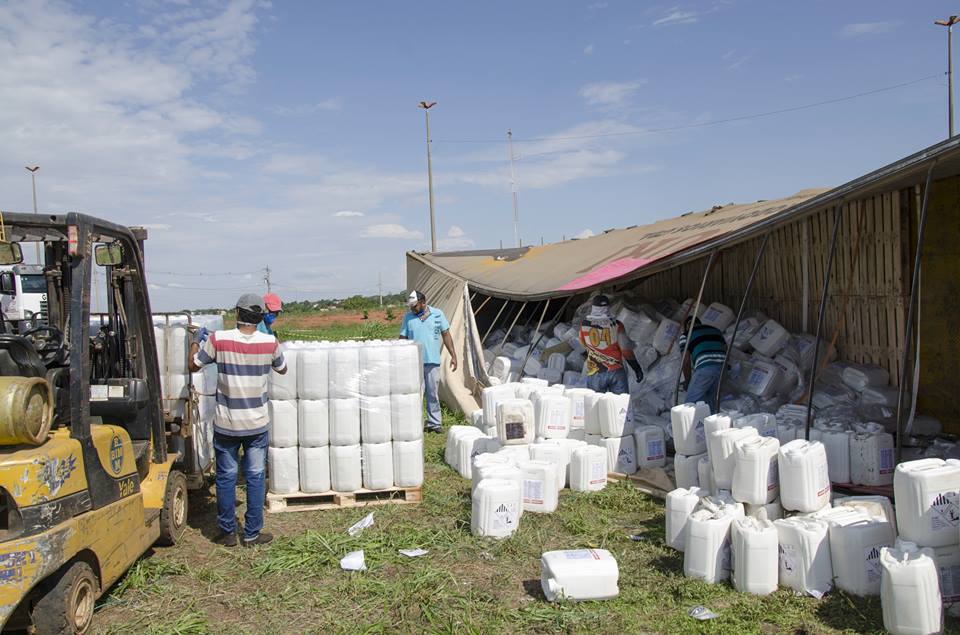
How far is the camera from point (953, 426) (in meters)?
6.64

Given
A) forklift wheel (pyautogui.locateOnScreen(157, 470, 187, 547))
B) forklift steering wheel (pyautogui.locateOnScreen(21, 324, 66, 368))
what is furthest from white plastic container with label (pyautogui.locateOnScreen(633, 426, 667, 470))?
forklift steering wheel (pyautogui.locateOnScreen(21, 324, 66, 368))

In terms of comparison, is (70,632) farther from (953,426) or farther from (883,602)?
(953,426)

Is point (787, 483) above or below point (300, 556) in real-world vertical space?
above

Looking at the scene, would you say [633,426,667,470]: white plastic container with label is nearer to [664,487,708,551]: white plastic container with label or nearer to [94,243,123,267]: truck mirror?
[664,487,708,551]: white plastic container with label

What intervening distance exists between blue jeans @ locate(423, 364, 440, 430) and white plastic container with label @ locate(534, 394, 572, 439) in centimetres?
260

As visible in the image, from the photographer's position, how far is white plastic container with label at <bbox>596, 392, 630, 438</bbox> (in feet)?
23.0

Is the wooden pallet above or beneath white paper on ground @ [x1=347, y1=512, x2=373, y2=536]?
above

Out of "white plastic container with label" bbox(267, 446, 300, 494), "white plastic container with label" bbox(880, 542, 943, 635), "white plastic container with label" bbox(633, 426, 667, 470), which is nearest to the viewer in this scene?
"white plastic container with label" bbox(880, 542, 943, 635)

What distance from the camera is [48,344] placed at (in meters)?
4.57

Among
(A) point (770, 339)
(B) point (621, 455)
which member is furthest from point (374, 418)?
(A) point (770, 339)

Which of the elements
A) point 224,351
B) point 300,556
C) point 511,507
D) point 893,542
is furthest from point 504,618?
point 224,351

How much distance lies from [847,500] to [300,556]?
12.9 feet

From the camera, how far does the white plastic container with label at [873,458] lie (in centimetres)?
548

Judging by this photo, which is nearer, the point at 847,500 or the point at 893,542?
the point at 893,542
